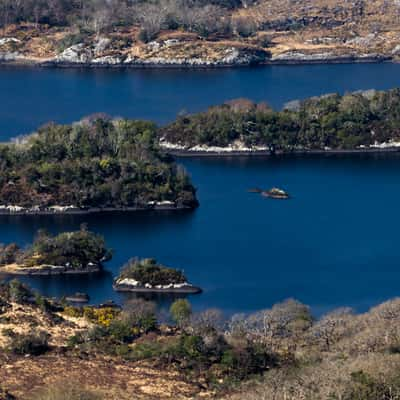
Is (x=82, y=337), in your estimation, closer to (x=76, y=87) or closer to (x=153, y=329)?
(x=153, y=329)

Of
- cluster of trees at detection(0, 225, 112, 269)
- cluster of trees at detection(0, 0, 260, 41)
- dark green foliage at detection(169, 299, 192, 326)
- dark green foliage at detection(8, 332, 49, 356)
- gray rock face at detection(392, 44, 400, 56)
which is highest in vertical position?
cluster of trees at detection(0, 0, 260, 41)

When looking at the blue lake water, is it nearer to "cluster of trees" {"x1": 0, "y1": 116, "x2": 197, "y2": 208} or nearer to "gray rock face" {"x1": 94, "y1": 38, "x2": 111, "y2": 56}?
"cluster of trees" {"x1": 0, "y1": 116, "x2": 197, "y2": 208}

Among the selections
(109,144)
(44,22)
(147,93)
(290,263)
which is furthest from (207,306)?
(44,22)

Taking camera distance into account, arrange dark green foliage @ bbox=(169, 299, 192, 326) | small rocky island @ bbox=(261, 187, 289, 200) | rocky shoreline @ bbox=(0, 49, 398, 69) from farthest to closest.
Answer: rocky shoreline @ bbox=(0, 49, 398, 69) < small rocky island @ bbox=(261, 187, 289, 200) < dark green foliage @ bbox=(169, 299, 192, 326)

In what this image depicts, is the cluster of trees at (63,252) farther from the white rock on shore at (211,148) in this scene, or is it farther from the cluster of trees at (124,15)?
the cluster of trees at (124,15)

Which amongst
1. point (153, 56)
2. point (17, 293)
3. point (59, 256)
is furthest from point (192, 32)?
point (17, 293)

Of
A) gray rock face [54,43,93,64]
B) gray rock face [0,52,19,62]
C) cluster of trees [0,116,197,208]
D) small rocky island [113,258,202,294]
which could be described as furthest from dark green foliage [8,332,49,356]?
gray rock face [0,52,19,62]

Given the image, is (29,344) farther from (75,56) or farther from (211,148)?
(75,56)
